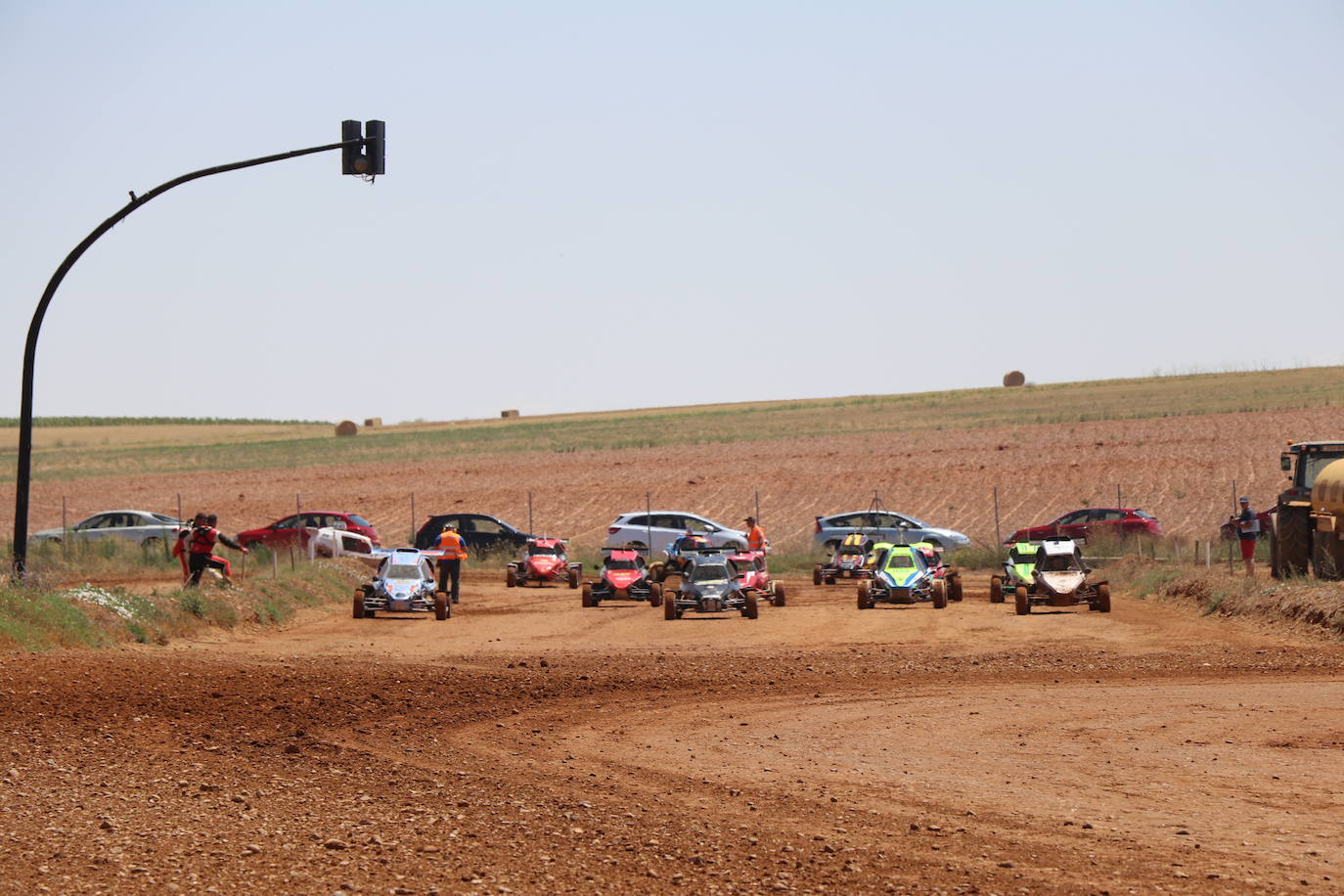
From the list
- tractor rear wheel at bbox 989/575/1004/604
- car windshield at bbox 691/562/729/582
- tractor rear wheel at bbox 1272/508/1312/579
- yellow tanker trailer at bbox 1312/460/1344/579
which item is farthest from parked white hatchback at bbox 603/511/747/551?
yellow tanker trailer at bbox 1312/460/1344/579

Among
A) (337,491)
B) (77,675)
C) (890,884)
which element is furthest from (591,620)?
(337,491)

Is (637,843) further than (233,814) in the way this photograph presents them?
No

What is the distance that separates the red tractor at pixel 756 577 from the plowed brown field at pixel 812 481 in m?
15.7

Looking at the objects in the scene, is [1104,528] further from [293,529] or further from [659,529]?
[293,529]

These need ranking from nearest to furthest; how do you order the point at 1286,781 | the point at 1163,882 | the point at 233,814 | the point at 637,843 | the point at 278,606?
the point at 1163,882 → the point at 637,843 → the point at 233,814 → the point at 1286,781 → the point at 278,606

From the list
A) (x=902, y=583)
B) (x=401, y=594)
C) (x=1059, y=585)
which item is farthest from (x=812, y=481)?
(x=401, y=594)

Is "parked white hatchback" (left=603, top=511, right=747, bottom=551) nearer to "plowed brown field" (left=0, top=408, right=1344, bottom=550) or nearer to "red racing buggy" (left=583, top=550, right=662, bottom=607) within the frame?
"plowed brown field" (left=0, top=408, right=1344, bottom=550)

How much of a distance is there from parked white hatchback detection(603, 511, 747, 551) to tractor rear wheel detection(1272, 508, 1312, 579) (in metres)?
17.9

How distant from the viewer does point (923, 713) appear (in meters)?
15.7

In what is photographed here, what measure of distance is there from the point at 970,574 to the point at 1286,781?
93.5ft

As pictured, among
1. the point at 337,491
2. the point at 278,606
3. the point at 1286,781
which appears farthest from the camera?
the point at 337,491

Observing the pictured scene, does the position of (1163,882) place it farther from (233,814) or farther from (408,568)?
(408,568)

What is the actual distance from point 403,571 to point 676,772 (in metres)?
18.5

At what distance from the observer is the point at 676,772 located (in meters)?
12.4
